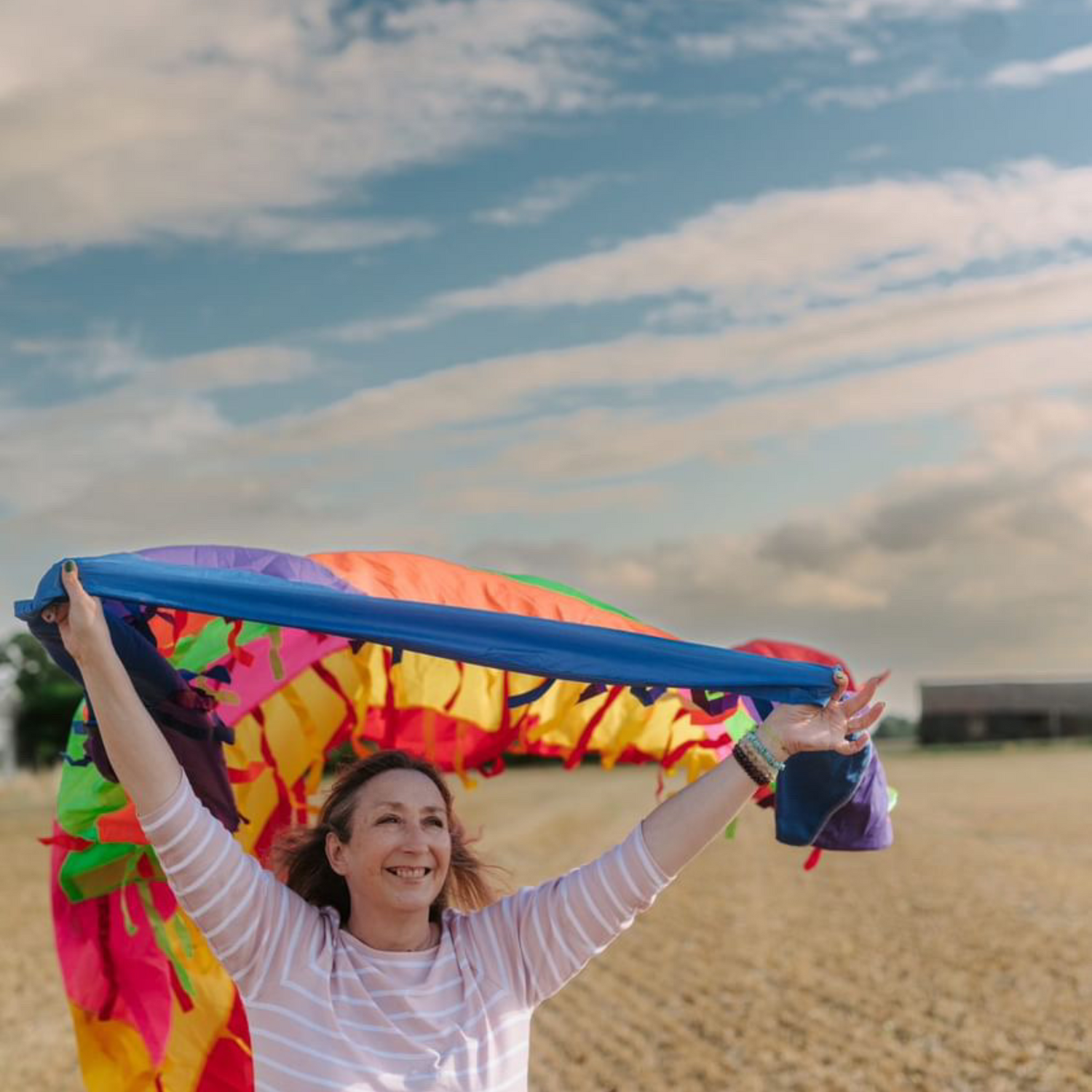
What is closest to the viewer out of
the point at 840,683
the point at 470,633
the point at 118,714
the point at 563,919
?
the point at 118,714

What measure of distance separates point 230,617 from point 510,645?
63cm

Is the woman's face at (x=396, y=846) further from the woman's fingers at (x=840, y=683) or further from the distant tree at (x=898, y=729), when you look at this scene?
the distant tree at (x=898, y=729)

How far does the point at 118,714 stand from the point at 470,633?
0.95 m

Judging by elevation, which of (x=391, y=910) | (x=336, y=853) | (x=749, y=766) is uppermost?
(x=749, y=766)

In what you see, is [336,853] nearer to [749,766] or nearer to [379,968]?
[379,968]

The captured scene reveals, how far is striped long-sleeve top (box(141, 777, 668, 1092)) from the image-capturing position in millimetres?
3006

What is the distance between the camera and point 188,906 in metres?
3.02

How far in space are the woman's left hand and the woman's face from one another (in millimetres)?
681

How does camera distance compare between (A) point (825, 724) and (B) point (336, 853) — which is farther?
(B) point (336, 853)

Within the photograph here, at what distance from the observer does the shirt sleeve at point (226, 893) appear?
2961 millimetres

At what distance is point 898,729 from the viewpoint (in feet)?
265

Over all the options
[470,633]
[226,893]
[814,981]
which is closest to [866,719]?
[470,633]

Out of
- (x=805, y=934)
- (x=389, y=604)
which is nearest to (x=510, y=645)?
(x=389, y=604)

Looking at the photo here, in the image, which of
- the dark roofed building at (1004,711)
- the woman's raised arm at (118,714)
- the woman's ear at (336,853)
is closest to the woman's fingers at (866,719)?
the woman's ear at (336,853)
